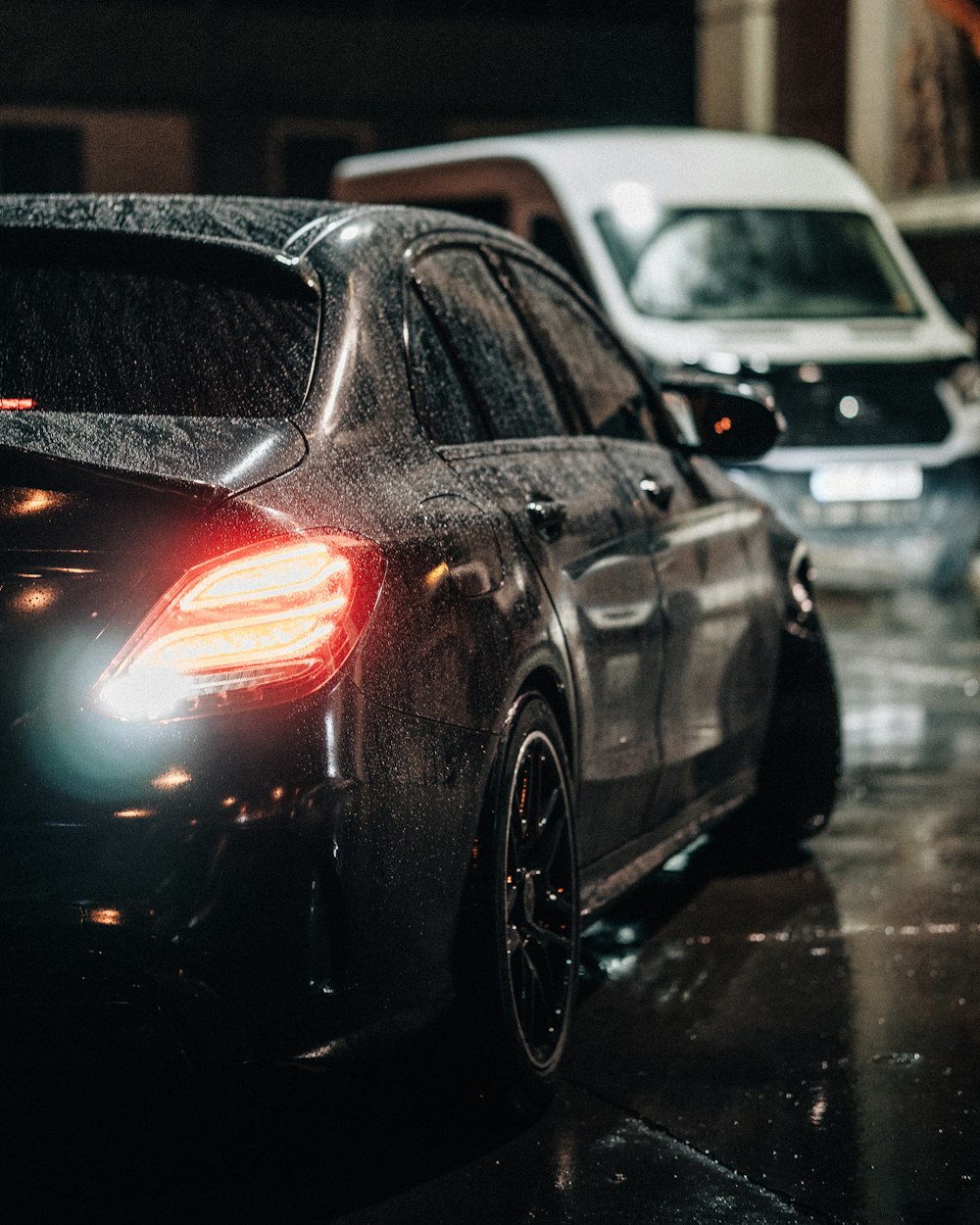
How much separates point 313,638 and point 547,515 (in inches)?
38.9

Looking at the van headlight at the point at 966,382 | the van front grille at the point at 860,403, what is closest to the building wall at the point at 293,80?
the van headlight at the point at 966,382

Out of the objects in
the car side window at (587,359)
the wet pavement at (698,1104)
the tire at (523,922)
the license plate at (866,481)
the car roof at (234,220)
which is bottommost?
the license plate at (866,481)

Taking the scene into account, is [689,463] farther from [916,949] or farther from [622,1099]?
[622,1099]

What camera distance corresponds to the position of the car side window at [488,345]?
443cm

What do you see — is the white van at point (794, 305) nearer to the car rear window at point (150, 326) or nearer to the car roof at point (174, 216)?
the car roof at point (174, 216)

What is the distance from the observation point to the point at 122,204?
4312 millimetres

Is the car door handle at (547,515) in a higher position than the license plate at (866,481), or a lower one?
higher

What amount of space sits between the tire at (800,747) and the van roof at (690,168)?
7.66 metres

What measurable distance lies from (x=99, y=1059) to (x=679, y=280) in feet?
33.7

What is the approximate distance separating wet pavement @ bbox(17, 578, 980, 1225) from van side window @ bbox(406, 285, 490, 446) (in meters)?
1.12

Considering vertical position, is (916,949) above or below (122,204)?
below

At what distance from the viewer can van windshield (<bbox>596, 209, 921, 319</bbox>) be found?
13117 mm

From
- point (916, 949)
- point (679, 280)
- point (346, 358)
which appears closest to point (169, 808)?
point (346, 358)

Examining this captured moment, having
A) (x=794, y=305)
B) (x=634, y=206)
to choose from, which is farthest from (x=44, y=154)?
(x=794, y=305)
